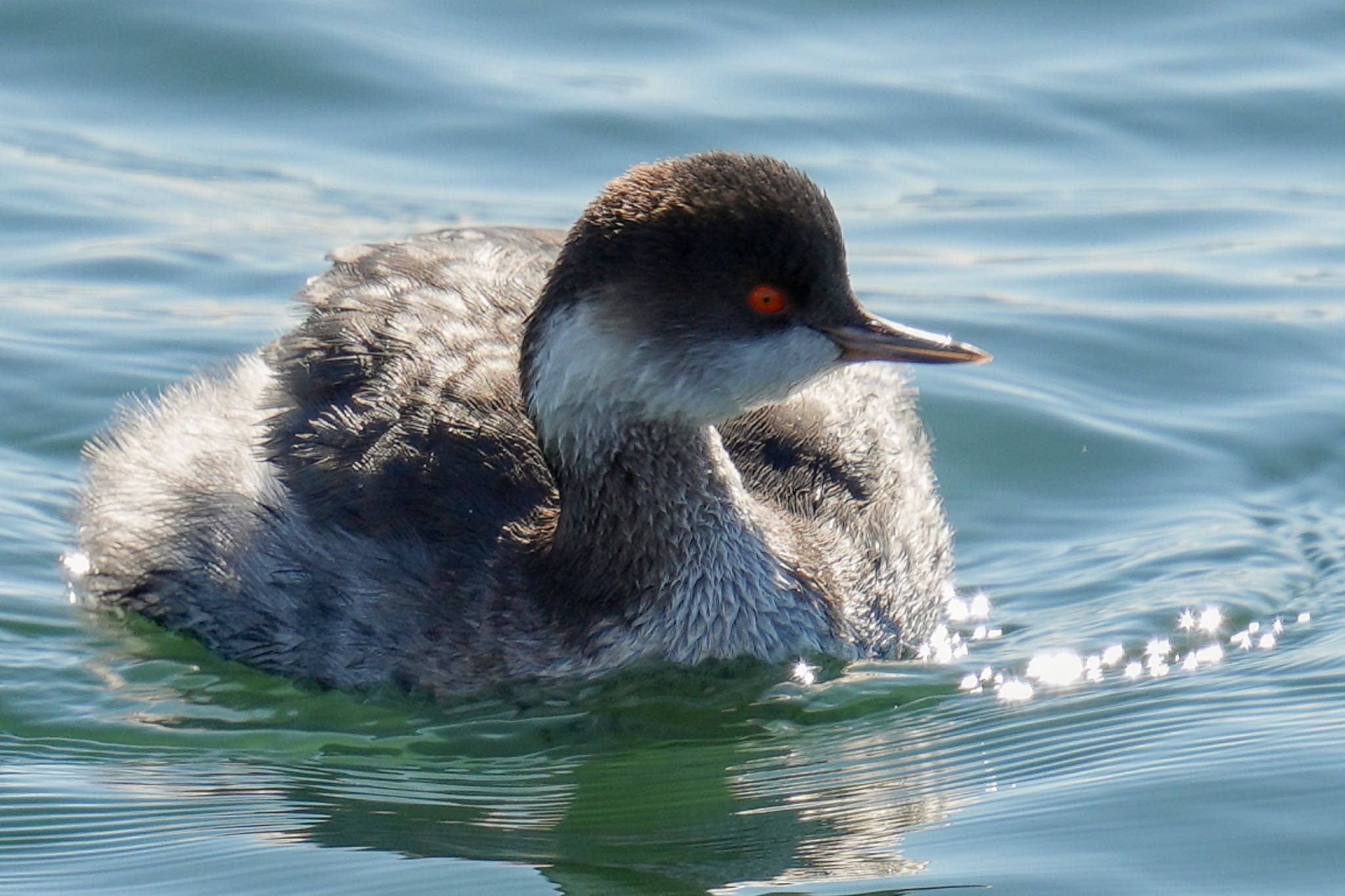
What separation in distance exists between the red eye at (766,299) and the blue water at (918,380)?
3.87 ft

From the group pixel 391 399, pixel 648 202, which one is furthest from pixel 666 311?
pixel 391 399

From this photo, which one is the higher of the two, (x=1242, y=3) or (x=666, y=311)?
(x=1242, y=3)

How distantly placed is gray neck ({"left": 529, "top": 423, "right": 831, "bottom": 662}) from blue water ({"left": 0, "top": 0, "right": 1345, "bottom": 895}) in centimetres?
17

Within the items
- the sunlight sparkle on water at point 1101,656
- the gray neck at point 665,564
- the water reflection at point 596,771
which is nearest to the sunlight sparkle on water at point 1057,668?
the sunlight sparkle on water at point 1101,656

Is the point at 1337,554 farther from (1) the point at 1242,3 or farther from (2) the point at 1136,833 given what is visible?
(1) the point at 1242,3

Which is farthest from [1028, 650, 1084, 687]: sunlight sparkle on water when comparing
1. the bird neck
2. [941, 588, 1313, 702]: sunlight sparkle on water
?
the bird neck

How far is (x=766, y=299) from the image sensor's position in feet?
21.7

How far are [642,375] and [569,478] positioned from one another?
443mm

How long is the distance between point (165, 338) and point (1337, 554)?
213 inches

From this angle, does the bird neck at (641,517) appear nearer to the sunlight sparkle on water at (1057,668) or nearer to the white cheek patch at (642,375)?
the white cheek patch at (642,375)

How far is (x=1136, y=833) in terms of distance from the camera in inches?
226

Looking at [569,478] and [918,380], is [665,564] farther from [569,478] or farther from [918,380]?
[918,380]

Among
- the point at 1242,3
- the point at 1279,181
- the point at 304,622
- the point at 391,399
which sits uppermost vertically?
the point at 1242,3

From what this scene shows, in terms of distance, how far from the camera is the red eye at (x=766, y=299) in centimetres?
661
